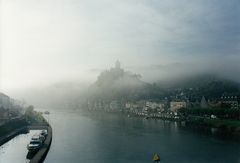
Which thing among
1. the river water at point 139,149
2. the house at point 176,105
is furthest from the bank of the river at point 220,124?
the house at point 176,105

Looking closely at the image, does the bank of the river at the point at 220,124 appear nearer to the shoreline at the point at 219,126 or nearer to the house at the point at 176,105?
the shoreline at the point at 219,126

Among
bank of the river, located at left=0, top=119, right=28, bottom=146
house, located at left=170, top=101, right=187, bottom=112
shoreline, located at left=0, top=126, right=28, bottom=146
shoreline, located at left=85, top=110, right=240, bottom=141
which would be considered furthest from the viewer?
house, located at left=170, top=101, right=187, bottom=112

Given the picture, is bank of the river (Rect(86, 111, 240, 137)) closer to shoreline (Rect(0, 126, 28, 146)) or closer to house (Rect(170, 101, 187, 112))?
shoreline (Rect(0, 126, 28, 146))

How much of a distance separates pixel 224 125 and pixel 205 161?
80.2 ft

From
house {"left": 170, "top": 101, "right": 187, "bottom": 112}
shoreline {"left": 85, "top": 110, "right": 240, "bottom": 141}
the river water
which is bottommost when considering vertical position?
the river water

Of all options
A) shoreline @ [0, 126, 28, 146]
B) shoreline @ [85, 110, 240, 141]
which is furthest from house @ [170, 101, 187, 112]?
shoreline @ [0, 126, 28, 146]

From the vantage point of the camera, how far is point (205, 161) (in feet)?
85.3

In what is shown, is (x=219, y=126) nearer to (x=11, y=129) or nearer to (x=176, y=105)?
(x=11, y=129)

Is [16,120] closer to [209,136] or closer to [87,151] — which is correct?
[87,151]

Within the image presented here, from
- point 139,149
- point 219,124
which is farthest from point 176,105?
point 139,149

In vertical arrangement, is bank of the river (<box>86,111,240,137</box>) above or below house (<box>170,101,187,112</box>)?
below

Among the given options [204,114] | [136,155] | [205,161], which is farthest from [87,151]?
[204,114]

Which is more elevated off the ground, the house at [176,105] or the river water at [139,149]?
the house at [176,105]

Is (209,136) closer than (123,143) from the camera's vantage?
No
